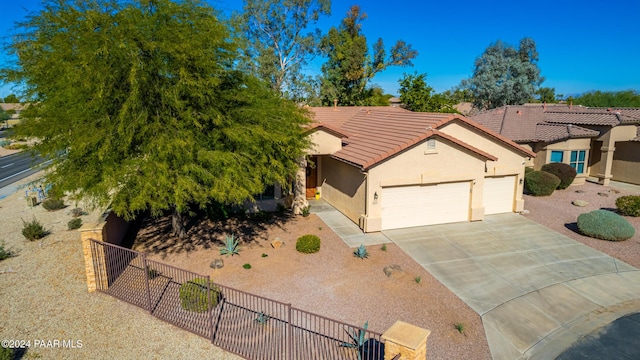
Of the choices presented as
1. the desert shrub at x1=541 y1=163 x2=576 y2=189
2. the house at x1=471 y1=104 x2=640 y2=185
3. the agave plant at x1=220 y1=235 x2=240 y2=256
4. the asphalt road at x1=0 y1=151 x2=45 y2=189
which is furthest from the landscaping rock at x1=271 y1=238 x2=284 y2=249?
the asphalt road at x1=0 y1=151 x2=45 y2=189

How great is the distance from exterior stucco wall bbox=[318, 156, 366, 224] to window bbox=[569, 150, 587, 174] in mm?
16485

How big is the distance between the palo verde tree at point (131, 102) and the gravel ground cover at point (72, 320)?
270 cm

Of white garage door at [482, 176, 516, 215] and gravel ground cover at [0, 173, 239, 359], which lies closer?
gravel ground cover at [0, 173, 239, 359]

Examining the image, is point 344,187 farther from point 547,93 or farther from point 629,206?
point 547,93

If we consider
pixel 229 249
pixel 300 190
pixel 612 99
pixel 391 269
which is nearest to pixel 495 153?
pixel 300 190

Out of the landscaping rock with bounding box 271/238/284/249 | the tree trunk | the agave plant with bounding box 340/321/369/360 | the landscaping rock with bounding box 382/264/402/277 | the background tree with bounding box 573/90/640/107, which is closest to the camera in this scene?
the agave plant with bounding box 340/321/369/360

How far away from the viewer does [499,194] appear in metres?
19.1

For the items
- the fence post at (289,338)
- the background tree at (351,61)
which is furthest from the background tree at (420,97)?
the fence post at (289,338)

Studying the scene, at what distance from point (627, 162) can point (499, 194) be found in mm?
13843

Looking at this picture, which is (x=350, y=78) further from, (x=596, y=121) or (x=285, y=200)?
(x=285, y=200)

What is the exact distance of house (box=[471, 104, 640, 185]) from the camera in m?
25.3

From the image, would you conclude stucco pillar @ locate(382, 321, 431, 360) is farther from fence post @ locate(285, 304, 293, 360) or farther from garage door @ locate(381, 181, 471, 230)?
garage door @ locate(381, 181, 471, 230)

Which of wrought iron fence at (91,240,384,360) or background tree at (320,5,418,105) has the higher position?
background tree at (320,5,418,105)

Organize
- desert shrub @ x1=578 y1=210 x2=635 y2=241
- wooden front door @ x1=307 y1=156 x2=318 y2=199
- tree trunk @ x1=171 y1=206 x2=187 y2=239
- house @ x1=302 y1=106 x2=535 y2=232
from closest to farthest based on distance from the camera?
tree trunk @ x1=171 y1=206 x2=187 y2=239
desert shrub @ x1=578 y1=210 x2=635 y2=241
house @ x1=302 y1=106 x2=535 y2=232
wooden front door @ x1=307 y1=156 x2=318 y2=199
